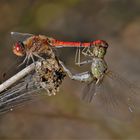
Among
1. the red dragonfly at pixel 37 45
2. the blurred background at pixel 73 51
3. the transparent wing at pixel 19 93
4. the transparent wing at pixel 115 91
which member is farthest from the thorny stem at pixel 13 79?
the blurred background at pixel 73 51

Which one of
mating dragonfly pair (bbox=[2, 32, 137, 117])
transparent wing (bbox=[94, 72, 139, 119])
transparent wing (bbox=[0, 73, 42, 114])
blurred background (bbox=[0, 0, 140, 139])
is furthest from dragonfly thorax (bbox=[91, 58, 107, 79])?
blurred background (bbox=[0, 0, 140, 139])

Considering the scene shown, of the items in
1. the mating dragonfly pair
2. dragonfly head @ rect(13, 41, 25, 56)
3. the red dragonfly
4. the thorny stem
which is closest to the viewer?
the thorny stem

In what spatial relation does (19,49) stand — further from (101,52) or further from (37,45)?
(101,52)

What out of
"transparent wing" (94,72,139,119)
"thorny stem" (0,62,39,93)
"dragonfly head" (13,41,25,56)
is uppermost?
"dragonfly head" (13,41,25,56)

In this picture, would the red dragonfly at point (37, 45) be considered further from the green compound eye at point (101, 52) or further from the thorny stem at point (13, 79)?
the thorny stem at point (13, 79)

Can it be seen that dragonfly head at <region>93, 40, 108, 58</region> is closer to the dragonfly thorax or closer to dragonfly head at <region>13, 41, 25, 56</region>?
the dragonfly thorax
